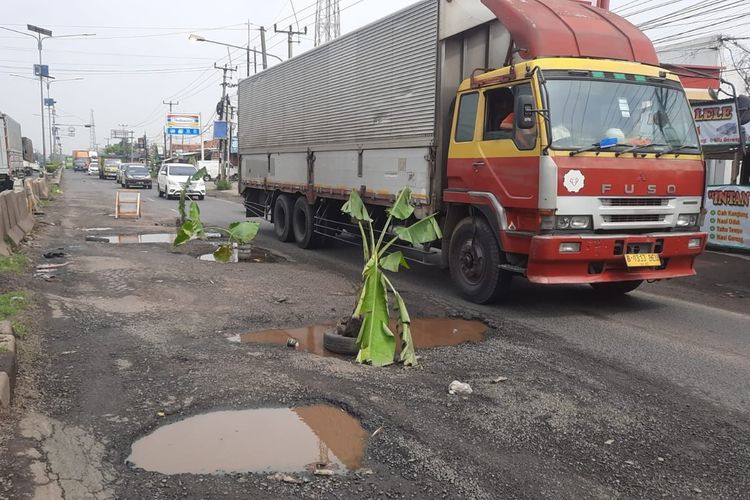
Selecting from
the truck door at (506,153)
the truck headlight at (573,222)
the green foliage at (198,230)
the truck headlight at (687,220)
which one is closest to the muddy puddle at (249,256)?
the green foliage at (198,230)

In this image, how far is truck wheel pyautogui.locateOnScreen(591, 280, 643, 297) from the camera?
8.02 m

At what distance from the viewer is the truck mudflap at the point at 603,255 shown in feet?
21.3

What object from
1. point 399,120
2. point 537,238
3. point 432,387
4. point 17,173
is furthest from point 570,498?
point 17,173

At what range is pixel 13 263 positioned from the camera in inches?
360

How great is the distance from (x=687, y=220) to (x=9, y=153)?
27718 millimetres

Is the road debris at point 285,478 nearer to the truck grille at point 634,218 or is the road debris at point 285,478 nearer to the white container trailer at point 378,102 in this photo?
the truck grille at point 634,218

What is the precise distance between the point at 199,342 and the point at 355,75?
5991 millimetres

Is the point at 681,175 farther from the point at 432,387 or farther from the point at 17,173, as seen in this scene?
the point at 17,173

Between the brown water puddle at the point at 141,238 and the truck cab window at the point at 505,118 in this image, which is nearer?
the truck cab window at the point at 505,118

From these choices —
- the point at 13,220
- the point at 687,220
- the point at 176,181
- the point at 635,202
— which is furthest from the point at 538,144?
the point at 176,181

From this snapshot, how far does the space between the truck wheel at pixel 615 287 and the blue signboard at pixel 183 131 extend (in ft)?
206

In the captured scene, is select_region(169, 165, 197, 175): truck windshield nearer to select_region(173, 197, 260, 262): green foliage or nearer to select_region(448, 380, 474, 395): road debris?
select_region(173, 197, 260, 262): green foliage

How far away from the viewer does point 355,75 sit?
10.3 m

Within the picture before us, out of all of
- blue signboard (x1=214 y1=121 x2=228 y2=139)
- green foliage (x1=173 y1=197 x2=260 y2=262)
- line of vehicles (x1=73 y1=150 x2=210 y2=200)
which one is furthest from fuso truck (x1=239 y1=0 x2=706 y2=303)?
blue signboard (x1=214 y1=121 x2=228 y2=139)
